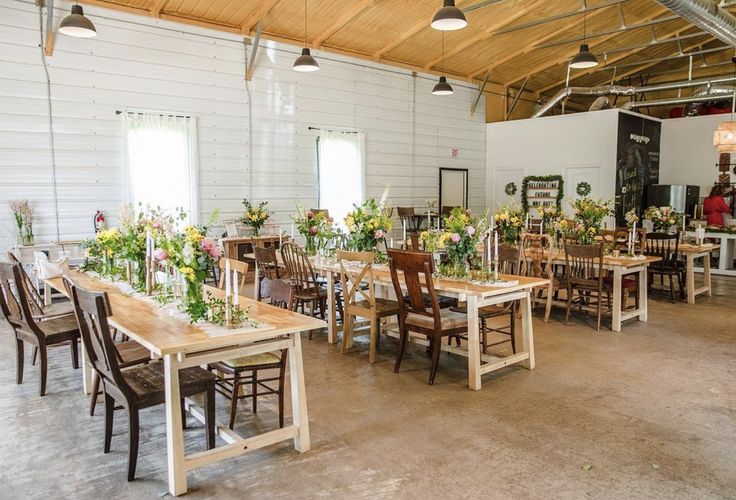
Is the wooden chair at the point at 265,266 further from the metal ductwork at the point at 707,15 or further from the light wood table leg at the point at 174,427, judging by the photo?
the metal ductwork at the point at 707,15

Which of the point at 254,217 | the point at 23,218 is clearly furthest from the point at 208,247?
the point at 254,217

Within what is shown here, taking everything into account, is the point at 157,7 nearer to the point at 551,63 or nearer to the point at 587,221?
the point at 587,221

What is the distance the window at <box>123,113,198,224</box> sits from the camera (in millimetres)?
8484

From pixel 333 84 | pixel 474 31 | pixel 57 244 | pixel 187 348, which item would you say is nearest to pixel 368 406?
pixel 187 348

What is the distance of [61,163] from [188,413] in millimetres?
5619

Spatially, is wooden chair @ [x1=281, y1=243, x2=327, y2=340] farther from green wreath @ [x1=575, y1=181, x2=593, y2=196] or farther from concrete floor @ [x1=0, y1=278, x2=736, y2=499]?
green wreath @ [x1=575, y1=181, x2=593, y2=196]

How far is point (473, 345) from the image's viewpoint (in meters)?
4.26

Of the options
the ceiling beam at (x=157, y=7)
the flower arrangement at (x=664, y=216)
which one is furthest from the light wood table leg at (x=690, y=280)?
the ceiling beam at (x=157, y=7)

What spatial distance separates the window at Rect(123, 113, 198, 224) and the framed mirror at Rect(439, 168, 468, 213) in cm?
588

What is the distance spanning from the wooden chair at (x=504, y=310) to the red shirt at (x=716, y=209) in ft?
26.1

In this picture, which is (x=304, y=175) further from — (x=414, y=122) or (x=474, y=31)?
(x=474, y=31)

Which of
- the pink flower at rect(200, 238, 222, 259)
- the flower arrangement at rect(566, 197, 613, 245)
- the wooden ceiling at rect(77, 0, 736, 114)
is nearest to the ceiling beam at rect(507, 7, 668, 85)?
the wooden ceiling at rect(77, 0, 736, 114)

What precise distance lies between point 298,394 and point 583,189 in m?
10.6

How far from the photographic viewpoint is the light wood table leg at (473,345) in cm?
421
